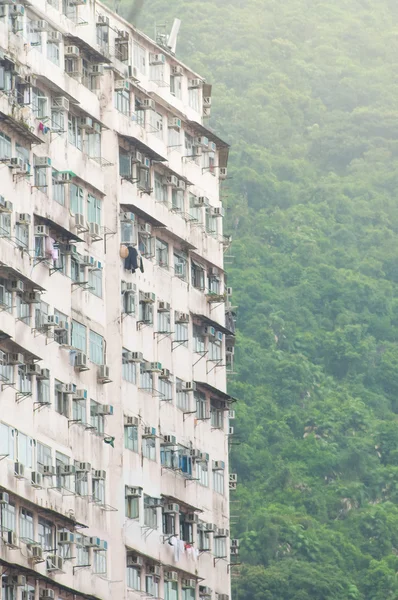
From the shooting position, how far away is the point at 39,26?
38.2m

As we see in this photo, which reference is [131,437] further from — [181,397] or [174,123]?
[174,123]

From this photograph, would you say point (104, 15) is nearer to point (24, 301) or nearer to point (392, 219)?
point (24, 301)

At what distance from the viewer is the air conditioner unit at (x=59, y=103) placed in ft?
126

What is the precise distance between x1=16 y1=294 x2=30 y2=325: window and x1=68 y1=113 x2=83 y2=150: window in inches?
162

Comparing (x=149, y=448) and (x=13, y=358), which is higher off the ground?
(x=149, y=448)

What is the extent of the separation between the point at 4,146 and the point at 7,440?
5405mm

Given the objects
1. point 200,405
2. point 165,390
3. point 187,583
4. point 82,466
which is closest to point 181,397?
point 165,390

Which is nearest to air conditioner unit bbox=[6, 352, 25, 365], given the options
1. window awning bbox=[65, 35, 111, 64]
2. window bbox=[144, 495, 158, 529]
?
window bbox=[144, 495, 158, 529]

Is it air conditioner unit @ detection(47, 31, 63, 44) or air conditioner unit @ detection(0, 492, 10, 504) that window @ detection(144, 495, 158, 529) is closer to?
air conditioner unit @ detection(0, 492, 10, 504)

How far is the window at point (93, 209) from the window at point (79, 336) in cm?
224

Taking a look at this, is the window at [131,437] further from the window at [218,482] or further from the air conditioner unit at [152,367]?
the window at [218,482]

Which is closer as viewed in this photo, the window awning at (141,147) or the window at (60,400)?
the window at (60,400)

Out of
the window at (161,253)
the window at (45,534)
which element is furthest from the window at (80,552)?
the window at (161,253)

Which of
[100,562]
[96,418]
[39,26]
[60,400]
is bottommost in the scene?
[100,562]
